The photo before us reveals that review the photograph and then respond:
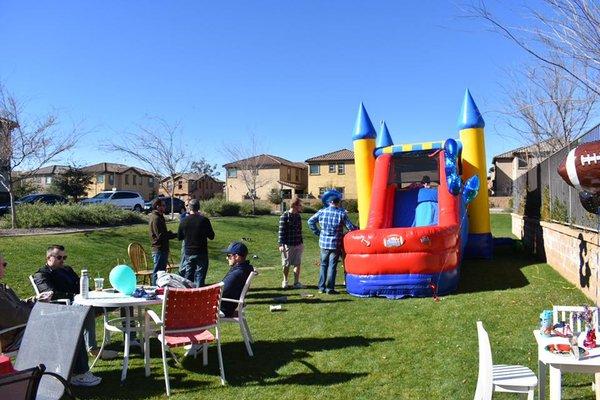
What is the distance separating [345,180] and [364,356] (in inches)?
1956

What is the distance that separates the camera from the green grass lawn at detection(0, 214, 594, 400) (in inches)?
195

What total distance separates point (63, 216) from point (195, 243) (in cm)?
1107

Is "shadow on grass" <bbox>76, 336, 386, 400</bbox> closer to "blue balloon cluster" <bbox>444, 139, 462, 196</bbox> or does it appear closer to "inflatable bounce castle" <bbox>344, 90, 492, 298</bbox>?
"inflatable bounce castle" <bbox>344, 90, 492, 298</bbox>

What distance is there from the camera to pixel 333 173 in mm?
55781

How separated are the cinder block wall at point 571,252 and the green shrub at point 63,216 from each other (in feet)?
46.3

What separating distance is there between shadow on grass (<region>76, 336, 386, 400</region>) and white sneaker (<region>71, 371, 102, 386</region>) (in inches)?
2.6

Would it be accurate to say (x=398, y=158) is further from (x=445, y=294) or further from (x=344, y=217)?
(x=445, y=294)

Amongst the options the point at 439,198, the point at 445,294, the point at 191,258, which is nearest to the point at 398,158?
the point at 439,198

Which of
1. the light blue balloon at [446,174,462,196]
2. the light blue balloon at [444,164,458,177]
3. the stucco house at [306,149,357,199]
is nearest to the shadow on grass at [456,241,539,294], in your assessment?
the light blue balloon at [446,174,462,196]

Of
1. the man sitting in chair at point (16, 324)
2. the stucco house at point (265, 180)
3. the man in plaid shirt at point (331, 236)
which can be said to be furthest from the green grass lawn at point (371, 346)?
the stucco house at point (265, 180)

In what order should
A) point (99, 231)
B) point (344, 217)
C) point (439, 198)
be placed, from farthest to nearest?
point (99, 231) → point (439, 198) → point (344, 217)

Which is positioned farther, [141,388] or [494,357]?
[494,357]

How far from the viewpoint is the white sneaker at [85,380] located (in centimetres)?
515

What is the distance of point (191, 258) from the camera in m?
8.55
